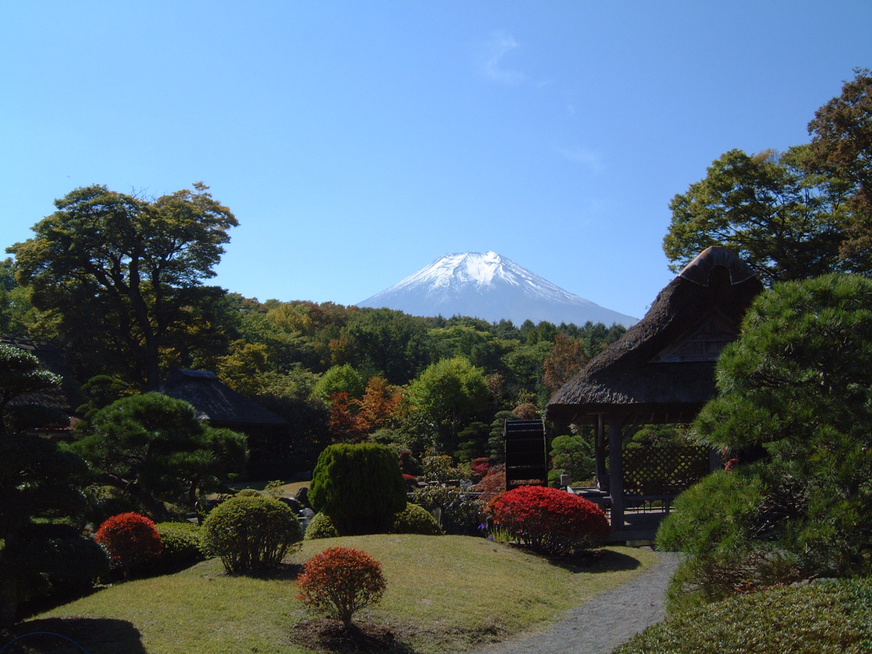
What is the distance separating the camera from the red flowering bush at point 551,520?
480 inches

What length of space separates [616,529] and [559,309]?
155m

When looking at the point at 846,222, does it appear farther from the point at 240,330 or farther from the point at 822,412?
the point at 240,330

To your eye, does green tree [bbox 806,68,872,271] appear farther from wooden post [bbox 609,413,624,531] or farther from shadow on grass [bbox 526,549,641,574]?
shadow on grass [bbox 526,549,641,574]

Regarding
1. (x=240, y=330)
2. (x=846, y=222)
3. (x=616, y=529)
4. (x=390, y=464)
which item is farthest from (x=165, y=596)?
(x=240, y=330)

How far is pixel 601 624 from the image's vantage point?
337 inches

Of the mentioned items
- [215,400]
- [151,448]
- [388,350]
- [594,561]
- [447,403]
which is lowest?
[594,561]

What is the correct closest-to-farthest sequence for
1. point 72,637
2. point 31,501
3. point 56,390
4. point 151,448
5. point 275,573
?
point 72,637 → point 31,501 → point 275,573 → point 151,448 → point 56,390

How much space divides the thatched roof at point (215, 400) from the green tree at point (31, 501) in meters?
22.8

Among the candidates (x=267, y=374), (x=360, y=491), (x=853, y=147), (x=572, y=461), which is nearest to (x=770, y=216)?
(x=853, y=147)

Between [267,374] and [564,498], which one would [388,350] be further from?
[564,498]

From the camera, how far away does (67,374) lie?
32.7m

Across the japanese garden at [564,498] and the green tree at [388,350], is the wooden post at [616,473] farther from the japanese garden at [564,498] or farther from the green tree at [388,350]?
the green tree at [388,350]

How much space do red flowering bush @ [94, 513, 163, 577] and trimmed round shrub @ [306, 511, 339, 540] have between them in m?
3.84

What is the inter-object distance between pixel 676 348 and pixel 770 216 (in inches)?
635
